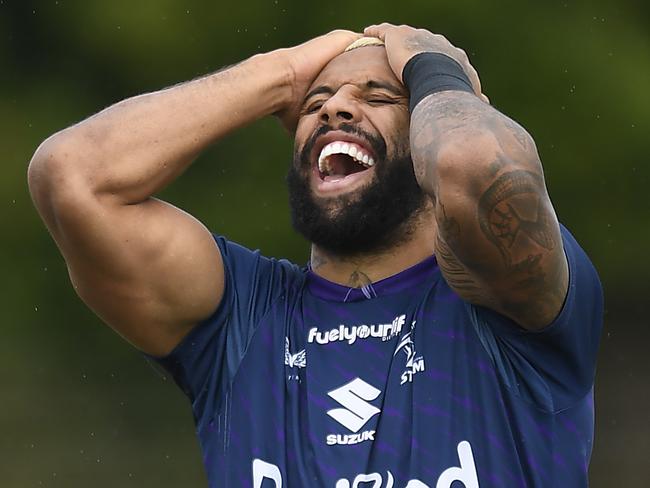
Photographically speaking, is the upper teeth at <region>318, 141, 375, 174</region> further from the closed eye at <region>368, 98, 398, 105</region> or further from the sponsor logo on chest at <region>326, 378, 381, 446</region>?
the sponsor logo on chest at <region>326, 378, 381, 446</region>

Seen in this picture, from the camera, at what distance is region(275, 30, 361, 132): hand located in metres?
4.21

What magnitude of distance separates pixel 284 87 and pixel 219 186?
258 inches

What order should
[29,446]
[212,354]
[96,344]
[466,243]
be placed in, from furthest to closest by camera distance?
1. [96,344]
2. [29,446]
3. [212,354]
4. [466,243]

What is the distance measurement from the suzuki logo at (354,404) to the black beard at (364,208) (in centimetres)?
42

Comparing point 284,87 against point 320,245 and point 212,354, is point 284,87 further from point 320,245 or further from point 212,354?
point 212,354

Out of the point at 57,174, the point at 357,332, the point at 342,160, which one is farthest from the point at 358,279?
the point at 57,174

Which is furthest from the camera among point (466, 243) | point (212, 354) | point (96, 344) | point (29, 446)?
point (96, 344)

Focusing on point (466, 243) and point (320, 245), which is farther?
point (320, 245)

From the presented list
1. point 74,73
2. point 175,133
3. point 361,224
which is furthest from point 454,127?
point 74,73

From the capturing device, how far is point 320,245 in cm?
411

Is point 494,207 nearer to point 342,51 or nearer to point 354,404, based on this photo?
point 354,404

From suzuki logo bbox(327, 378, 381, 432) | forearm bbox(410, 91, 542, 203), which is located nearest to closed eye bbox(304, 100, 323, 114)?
forearm bbox(410, 91, 542, 203)

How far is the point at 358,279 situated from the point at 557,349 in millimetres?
657

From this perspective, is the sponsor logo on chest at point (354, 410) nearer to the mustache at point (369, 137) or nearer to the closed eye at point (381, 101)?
the mustache at point (369, 137)
